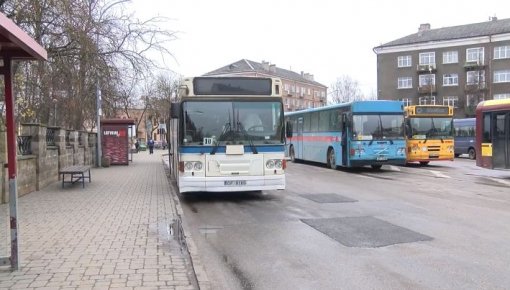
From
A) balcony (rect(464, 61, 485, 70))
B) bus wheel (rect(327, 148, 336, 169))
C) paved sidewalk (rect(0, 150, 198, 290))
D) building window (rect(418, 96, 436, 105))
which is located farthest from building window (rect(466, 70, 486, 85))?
paved sidewalk (rect(0, 150, 198, 290))

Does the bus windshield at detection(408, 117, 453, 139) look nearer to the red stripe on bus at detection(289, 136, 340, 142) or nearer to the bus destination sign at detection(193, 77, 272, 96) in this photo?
the red stripe on bus at detection(289, 136, 340, 142)

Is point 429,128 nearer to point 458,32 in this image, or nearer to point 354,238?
point 354,238

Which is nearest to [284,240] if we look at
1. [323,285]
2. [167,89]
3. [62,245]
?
[323,285]

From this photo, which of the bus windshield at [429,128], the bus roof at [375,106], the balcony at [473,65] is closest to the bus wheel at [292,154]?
the bus windshield at [429,128]

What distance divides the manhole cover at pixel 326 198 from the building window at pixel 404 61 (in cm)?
6882

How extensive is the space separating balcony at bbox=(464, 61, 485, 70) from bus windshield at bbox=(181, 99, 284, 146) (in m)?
67.7

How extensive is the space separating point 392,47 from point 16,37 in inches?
3072

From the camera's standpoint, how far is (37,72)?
49.0 feet

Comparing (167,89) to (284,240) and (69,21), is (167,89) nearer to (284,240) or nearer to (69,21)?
(69,21)

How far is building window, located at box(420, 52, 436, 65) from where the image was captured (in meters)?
76.4

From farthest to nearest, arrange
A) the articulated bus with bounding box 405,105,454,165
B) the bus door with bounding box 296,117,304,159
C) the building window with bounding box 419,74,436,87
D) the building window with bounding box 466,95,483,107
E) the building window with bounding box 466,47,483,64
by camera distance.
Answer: the building window with bounding box 419,74,436,87
the building window with bounding box 466,47,483,64
the building window with bounding box 466,95,483,107
the bus door with bounding box 296,117,304,159
the articulated bus with bounding box 405,105,454,165

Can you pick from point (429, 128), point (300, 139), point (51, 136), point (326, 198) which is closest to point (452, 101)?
point (300, 139)

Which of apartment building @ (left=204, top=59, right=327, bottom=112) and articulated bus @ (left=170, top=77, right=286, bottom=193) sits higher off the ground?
apartment building @ (left=204, top=59, right=327, bottom=112)

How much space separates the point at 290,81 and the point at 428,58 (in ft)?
168
